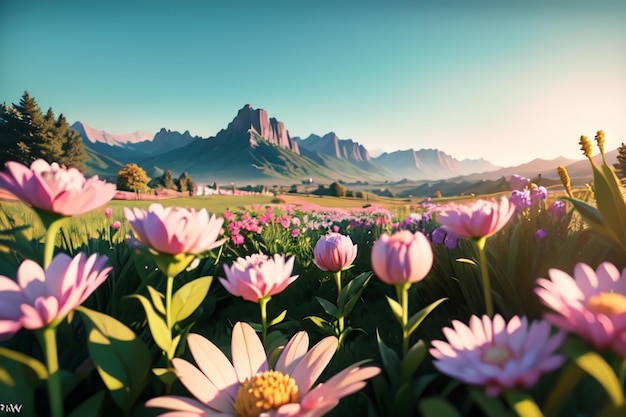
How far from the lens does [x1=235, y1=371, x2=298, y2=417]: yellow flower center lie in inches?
12.9

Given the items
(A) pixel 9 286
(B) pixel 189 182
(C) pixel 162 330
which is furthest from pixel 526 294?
(B) pixel 189 182

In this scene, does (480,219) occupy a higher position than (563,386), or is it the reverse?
(480,219)

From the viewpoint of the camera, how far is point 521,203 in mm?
963

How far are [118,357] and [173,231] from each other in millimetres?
140

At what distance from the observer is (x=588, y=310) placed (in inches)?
9.8

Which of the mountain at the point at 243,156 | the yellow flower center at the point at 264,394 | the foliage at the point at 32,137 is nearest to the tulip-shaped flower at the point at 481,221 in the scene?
the yellow flower center at the point at 264,394

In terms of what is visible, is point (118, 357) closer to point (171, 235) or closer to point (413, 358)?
point (171, 235)

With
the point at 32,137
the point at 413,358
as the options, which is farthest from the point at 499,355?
the point at 32,137

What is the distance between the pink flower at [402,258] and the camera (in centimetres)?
32

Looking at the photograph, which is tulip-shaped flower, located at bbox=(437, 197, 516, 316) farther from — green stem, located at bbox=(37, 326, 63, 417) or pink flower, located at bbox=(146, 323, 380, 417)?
green stem, located at bbox=(37, 326, 63, 417)

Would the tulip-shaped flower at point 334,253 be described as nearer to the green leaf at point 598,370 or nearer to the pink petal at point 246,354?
the pink petal at point 246,354

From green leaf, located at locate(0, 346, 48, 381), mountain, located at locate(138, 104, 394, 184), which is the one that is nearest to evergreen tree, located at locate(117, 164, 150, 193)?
green leaf, located at locate(0, 346, 48, 381)

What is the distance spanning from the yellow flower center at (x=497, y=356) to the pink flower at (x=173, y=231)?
0.25 metres

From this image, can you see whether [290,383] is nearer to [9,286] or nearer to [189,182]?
[9,286]
